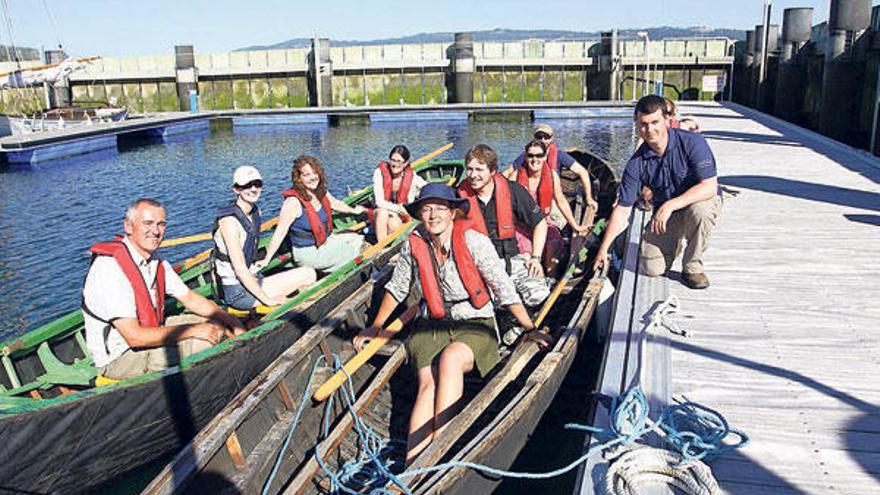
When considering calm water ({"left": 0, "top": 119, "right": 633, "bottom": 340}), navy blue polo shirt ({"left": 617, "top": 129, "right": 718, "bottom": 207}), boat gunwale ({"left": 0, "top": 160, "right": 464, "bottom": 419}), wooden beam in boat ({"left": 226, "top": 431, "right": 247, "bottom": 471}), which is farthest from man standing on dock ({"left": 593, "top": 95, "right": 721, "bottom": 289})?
calm water ({"left": 0, "top": 119, "right": 633, "bottom": 340})

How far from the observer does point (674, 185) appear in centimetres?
641

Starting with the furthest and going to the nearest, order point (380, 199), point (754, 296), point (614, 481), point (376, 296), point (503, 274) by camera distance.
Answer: point (380, 199) < point (376, 296) < point (754, 296) < point (503, 274) < point (614, 481)

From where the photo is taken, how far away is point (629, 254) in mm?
8094

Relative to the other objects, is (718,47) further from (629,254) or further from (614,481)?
(614,481)

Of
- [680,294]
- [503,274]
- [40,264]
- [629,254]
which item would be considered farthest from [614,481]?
[40,264]

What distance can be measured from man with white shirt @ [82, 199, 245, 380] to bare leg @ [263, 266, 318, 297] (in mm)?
1527

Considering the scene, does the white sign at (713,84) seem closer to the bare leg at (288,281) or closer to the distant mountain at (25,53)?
the bare leg at (288,281)

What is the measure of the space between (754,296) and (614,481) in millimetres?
3359

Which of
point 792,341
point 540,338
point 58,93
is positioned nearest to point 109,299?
point 540,338

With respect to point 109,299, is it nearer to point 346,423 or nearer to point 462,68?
point 346,423

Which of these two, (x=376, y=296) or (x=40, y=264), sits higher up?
(x=376, y=296)

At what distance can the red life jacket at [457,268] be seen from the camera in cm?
505

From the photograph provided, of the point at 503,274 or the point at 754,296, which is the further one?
the point at 754,296

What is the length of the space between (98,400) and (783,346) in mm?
5369
